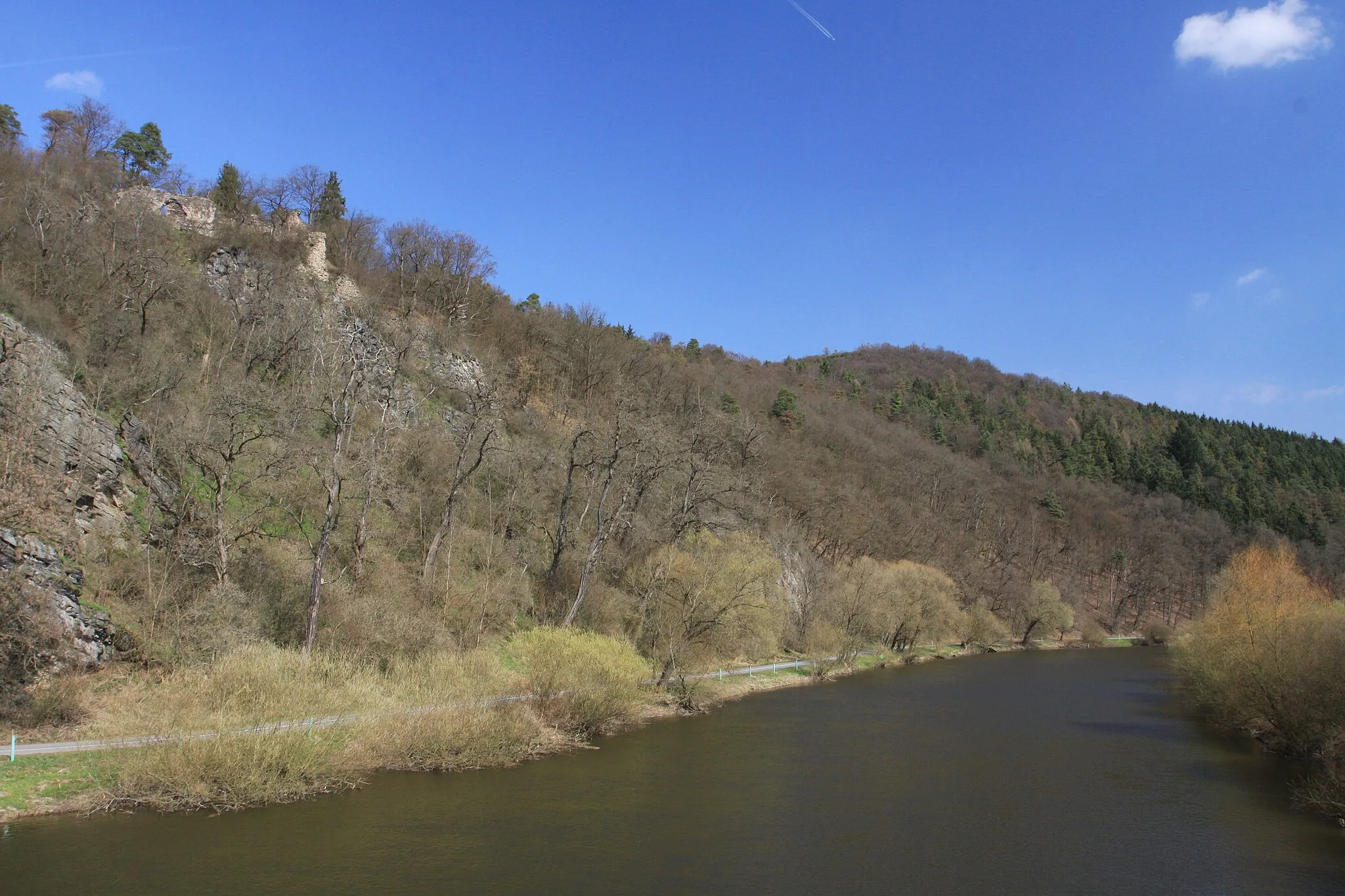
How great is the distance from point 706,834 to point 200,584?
18.9 metres

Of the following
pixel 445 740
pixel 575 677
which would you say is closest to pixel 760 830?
pixel 575 677

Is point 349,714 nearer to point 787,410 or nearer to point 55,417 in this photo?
point 55,417

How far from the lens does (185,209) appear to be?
1927 inches

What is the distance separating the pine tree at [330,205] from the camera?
189 ft

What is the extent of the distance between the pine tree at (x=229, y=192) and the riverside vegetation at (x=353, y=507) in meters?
0.19

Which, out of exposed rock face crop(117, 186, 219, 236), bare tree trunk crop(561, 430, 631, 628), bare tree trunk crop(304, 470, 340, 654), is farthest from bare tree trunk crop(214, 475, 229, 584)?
exposed rock face crop(117, 186, 219, 236)

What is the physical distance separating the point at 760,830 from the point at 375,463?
2000cm

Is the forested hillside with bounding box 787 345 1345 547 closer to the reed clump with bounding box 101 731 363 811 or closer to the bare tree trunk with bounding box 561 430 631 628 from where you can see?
the bare tree trunk with bounding box 561 430 631 628

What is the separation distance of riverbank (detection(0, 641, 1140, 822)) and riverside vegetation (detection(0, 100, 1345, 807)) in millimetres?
92

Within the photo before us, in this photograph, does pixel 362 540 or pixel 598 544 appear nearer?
pixel 362 540

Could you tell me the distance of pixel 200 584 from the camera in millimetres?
25938

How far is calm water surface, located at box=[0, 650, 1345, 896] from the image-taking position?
14.8 m

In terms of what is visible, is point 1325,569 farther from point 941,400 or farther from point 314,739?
point 314,739

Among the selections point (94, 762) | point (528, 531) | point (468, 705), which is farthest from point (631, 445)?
point (94, 762)
